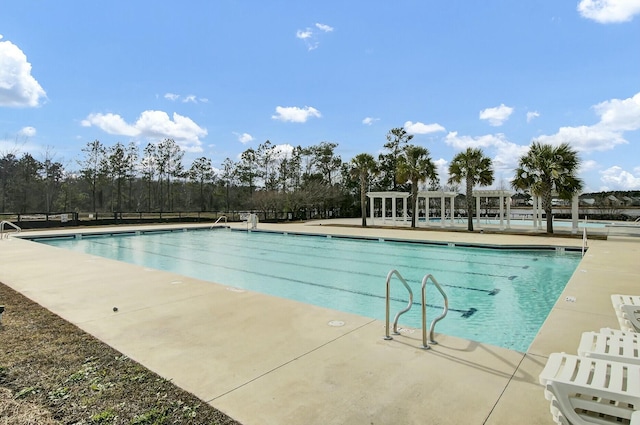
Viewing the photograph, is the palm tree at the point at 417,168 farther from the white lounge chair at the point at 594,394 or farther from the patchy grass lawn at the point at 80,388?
the white lounge chair at the point at 594,394

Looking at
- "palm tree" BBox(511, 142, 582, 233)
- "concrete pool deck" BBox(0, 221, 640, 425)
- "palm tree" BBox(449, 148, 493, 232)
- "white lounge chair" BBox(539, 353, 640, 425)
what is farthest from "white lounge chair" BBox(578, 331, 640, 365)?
"palm tree" BBox(449, 148, 493, 232)

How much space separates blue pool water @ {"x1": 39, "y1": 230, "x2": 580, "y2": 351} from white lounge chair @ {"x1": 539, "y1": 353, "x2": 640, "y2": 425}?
269cm

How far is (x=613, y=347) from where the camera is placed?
2.20 metres

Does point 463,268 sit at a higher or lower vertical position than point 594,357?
lower

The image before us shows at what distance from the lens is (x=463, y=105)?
17844mm

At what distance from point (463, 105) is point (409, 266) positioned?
11.9 m

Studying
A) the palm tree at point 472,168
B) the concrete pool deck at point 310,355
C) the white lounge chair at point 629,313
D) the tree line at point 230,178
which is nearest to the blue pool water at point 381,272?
the concrete pool deck at point 310,355

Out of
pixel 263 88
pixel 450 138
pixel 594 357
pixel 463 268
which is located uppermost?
pixel 263 88

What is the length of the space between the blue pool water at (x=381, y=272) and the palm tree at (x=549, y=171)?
4780 mm

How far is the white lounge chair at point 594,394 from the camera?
1.57m

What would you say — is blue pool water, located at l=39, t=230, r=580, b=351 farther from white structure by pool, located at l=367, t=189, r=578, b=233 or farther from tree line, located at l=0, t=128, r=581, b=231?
white structure by pool, located at l=367, t=189, r=578, b=233

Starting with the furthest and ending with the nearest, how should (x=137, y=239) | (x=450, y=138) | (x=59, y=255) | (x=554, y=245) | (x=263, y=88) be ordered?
(x=450, y=138) → (x=263, y=88) → (x=137, y=239) → (x=554, y=245) → (x=59, y=255)

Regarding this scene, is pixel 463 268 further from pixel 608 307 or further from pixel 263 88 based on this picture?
pixel 263 88

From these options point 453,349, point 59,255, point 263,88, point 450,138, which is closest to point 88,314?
point 453,349
